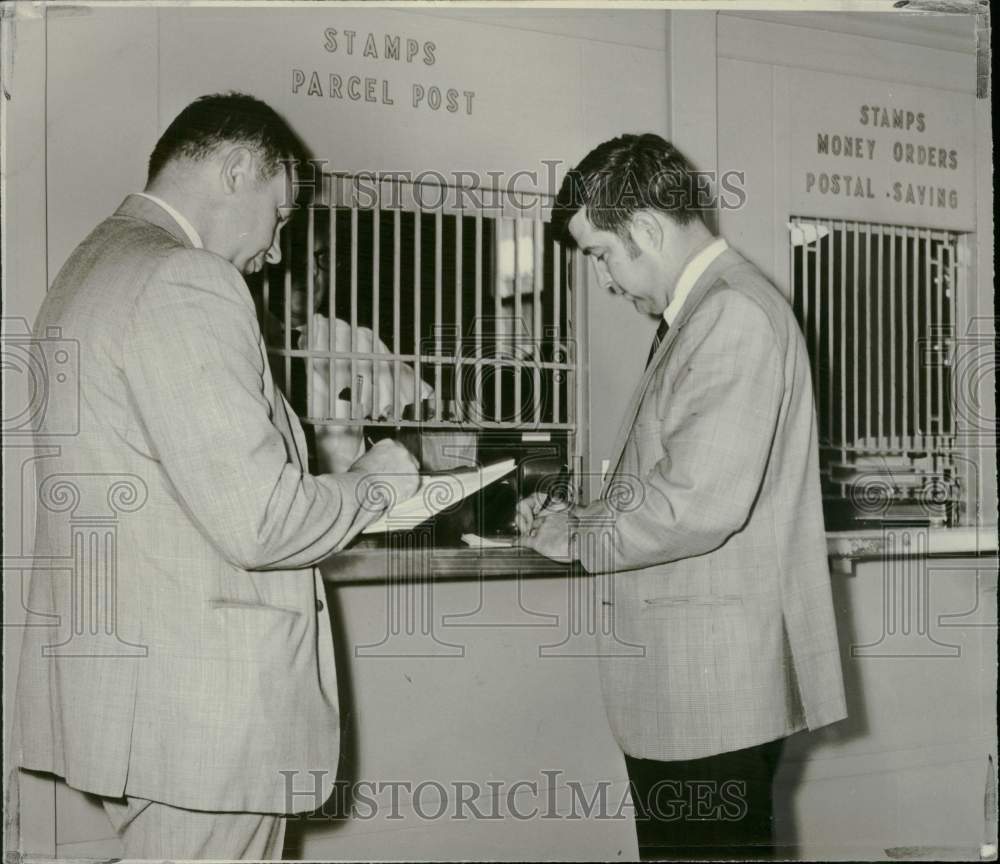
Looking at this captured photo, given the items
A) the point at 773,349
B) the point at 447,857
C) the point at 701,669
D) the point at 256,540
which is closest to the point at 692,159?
the point at 773,349

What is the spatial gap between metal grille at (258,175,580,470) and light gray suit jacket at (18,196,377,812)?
349 mm

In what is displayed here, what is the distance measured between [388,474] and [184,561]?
356 millimetres

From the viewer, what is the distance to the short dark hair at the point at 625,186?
169 centimetres

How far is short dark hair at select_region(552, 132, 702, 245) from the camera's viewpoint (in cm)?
169

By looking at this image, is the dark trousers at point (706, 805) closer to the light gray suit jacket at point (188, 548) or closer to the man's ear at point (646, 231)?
the light gray suit jacket at point (188, 548)

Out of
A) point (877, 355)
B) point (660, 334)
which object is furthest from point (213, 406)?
point (877, 355)

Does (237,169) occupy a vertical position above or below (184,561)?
above

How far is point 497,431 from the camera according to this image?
1.81m

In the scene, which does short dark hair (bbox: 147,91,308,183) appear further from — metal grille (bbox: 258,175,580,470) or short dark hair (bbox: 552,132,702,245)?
short dark hair (bbox: 552,132,702,245)

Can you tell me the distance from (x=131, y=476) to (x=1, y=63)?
79 cm

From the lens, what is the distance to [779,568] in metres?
1.57

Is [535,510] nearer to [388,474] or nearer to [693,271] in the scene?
[388,474]

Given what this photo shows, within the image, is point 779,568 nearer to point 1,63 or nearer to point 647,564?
point 647,564

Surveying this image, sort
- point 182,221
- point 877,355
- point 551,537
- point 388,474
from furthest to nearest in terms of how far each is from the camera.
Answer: point 877,355 → point 551,537 → point 388,474 → point 182,221
